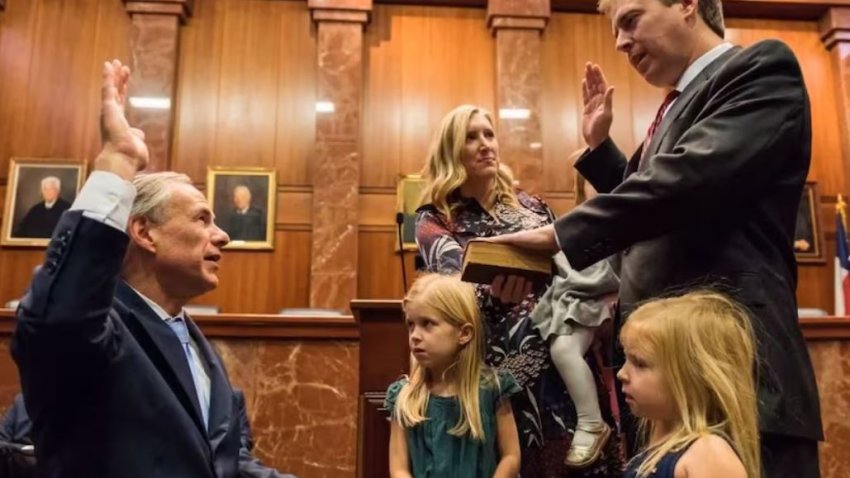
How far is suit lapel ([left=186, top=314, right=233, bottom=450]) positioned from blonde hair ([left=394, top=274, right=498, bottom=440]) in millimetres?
724

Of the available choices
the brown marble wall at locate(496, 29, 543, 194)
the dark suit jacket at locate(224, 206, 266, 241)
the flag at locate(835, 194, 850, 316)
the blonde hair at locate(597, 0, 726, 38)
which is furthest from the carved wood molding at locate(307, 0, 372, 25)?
the blonde hair at locate(597, 0, 726, 38)

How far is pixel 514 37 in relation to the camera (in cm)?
818

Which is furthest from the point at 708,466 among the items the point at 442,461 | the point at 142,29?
the point at 142,29

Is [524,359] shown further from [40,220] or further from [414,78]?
[40,220]

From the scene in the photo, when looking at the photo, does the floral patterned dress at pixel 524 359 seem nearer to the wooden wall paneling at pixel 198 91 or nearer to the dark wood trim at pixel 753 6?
the wooden wall paneling at pixel 198 91

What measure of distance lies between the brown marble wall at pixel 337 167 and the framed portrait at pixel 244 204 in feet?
1.50

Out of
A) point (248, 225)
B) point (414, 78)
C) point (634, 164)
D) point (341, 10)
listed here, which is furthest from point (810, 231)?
point (634, 164)

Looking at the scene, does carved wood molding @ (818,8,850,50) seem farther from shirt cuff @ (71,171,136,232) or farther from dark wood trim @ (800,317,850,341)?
shirt cuff @ (71,171,136,232)

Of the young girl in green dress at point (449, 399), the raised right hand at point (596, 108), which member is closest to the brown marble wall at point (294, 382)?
the young girl in green dress at point (449, 399)

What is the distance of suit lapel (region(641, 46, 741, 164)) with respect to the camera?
1.87m

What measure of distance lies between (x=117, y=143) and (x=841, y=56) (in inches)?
329

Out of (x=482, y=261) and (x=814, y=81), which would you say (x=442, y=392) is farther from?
(x=814, y=81)

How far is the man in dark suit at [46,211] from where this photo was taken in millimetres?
7588

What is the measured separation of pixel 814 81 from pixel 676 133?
7.46 metres
